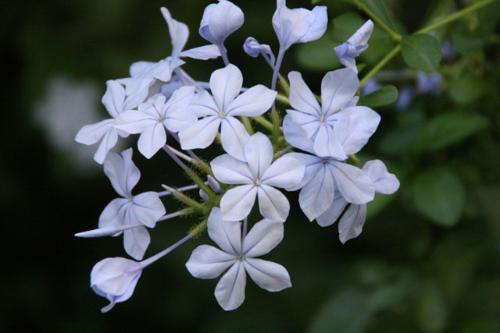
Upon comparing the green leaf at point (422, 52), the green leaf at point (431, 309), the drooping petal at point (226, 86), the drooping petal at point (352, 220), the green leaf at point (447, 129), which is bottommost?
the green leaf at point (431, 309)

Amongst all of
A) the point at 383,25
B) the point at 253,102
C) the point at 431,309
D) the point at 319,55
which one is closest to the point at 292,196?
the point at 431,309

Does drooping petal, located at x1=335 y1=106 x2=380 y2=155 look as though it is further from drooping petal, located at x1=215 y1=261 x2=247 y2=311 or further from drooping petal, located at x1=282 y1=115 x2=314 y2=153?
drooping petal, located at x1=215 y1=261 x2=247 y2=311

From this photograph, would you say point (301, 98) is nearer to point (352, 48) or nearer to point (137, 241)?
point (352, 48)

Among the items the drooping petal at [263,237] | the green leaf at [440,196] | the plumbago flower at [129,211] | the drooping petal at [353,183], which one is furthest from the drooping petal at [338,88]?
the green leaf at [440,196]

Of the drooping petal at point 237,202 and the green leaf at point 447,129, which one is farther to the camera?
the green leaf at point 447,129

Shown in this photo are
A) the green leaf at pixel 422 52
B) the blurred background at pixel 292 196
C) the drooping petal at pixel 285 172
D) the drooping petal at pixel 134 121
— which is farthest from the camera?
the blurred background at pixel 292 196

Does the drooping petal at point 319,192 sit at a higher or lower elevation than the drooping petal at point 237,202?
lower

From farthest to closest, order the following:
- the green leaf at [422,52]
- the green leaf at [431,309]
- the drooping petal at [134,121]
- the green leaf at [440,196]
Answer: the green leaf at [431,309], the green leaf at [440,196], the green leaf at [422,52], the drooping petal at [134,121]

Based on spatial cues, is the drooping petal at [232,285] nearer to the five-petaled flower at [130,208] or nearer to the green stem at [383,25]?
the five-petaled flower at [130,208]

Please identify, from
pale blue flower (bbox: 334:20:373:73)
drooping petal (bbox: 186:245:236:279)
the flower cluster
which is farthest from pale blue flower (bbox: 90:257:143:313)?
pale blue flower (bbox: 334:20:373:73)
